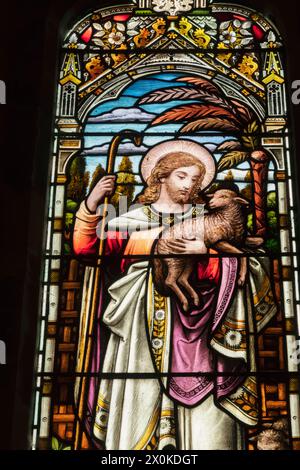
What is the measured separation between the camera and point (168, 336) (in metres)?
8.82

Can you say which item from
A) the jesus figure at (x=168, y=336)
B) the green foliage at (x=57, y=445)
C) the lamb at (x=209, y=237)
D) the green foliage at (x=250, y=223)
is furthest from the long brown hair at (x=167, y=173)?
the green foliage at (x=57, y=445)

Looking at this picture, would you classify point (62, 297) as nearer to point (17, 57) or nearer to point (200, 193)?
point (200, 193)

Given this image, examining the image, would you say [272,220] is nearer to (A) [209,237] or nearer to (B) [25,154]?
(A) [209,237]

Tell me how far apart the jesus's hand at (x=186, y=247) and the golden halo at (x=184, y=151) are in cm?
47

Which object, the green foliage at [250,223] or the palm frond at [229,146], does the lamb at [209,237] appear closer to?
the green foliage at [250,223]

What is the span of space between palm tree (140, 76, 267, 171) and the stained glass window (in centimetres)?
1

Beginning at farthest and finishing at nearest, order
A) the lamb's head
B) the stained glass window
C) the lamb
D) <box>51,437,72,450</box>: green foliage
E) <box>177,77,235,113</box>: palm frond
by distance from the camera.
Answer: <box>177,77,235,113</box>: palm frond → the lamb's head → the lamb → the stained glass window → <box>51,437,72,450</box>: green foliage

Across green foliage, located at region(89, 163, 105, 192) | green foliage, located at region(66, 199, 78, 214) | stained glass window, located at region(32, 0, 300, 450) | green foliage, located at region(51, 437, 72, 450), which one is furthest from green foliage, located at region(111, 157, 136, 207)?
green foliage, located at region(51, 437, 72, 450)

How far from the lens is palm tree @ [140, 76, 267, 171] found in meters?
9.69

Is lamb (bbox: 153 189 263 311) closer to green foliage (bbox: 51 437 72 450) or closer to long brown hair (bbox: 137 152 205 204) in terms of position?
long brown hair (bbox: 137 152 205 204)

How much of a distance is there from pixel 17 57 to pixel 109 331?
7.49ft

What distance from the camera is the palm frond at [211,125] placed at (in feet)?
32.3

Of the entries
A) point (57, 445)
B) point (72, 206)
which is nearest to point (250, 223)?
point (72, 206)

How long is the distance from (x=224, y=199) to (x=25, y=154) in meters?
1.38
